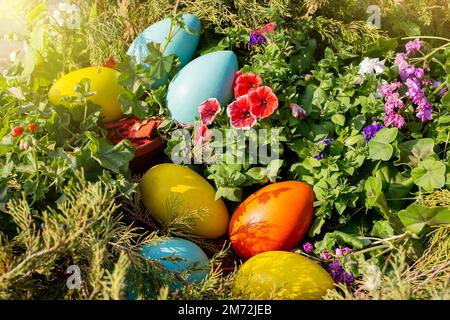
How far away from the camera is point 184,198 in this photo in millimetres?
1476

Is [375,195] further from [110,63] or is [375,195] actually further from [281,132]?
[110,63]

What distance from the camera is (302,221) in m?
1.46

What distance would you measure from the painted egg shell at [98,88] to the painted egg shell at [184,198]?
0.24m

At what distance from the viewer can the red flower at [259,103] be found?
1.47 m

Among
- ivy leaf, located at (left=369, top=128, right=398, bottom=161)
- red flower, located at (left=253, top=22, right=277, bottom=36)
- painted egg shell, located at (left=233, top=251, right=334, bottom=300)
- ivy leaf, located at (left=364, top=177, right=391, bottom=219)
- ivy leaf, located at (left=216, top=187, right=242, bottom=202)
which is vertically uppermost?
red flower, located at (left=253, top=22, right=277, bottom=36)

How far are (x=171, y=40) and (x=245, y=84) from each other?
30 cm

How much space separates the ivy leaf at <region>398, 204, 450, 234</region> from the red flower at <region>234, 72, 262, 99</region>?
50cm

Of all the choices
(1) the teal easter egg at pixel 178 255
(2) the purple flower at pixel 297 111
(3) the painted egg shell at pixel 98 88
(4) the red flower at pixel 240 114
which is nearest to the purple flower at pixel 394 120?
(2) the purple flower at pixel 297 111

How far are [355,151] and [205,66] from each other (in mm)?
470

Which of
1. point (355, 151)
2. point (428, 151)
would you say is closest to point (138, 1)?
point (355, 151)

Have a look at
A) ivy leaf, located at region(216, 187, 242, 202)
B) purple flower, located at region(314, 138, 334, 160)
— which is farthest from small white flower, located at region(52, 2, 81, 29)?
purple flower, located at region(314, 138, 334, 160)

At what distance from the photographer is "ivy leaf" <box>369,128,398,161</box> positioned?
1.42m

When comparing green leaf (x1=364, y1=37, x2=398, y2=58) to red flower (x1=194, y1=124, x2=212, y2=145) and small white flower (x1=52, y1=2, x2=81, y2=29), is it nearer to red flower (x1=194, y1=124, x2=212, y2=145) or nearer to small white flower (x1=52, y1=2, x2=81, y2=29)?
red flower (x1=194, y1=124, x2=212, y2=145)
